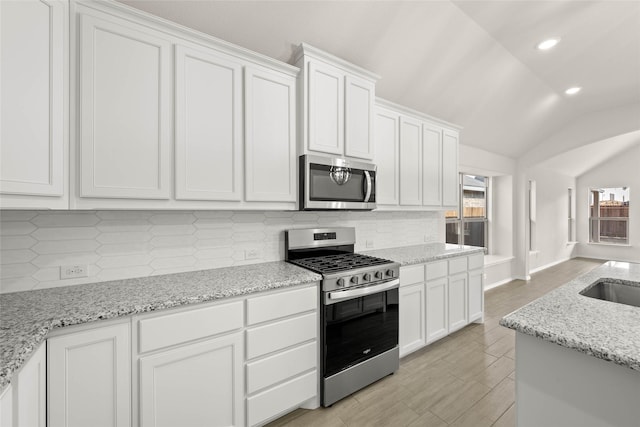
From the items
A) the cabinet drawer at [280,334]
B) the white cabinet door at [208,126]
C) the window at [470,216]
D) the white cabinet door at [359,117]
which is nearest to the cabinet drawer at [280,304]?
the cabinet drawer at [280,334]

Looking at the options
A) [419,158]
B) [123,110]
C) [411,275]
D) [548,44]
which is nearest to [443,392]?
[411,275]

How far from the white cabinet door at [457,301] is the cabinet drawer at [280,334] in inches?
71.9

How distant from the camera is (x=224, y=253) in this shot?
223cm

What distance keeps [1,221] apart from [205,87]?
4.56ft

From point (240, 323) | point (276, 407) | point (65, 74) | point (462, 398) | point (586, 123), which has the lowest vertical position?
point (462, 398)

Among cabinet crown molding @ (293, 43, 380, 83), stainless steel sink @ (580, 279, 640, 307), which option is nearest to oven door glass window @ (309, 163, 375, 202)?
cabinet crown molding @ (293, 43, 380, 83)

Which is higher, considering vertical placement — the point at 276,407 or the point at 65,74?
the point at 65,74

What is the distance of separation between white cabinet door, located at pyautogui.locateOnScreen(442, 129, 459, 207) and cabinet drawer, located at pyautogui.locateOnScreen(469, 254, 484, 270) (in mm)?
712

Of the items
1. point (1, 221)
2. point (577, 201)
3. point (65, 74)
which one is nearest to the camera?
point (65, 74)

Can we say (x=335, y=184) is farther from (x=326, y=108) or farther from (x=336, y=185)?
(x=326, y=108)

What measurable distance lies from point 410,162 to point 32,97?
303cm

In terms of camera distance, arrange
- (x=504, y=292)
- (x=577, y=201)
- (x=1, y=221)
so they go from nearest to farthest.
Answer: (x=1, y=221) → (x=504, y=292) → (x=577, y=201)

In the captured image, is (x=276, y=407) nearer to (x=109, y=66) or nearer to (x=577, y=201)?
(x=109, y=66)

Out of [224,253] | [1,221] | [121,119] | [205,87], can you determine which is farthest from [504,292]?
[1,221]
